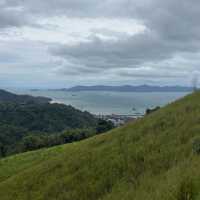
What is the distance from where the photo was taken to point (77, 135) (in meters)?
37.1

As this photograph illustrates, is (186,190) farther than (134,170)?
No

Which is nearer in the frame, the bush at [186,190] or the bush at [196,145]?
the bush at [186,190]

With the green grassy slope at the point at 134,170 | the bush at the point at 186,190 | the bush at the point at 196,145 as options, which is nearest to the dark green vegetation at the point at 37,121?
the green grassy slope at the point at 134,170

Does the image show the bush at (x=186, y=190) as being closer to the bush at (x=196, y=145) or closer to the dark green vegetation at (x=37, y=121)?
the bush at (x=196, y=145)

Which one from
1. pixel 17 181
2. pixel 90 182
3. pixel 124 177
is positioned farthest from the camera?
pixel 17 181

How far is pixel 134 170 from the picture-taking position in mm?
6711

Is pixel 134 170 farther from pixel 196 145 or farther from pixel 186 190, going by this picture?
pixel 186 190

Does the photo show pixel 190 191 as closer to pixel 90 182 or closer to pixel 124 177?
pixel 124 177

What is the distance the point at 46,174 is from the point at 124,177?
3.58 metres

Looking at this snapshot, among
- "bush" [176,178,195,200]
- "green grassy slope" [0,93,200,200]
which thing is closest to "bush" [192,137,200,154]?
"green grassy slope" [0,93,200,200]

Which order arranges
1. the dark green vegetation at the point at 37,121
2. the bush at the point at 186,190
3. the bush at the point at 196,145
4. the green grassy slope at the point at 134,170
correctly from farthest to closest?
the dark green vegetation at the point at 37,121 → the bush at the point at 196,145 → the green grassy slope at the point at 134,170 → the bush at the point at 186,190

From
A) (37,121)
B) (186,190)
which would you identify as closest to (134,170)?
(186,190)

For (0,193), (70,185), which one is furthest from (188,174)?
(0,193)

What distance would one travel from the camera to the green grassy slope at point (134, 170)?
4.67m
